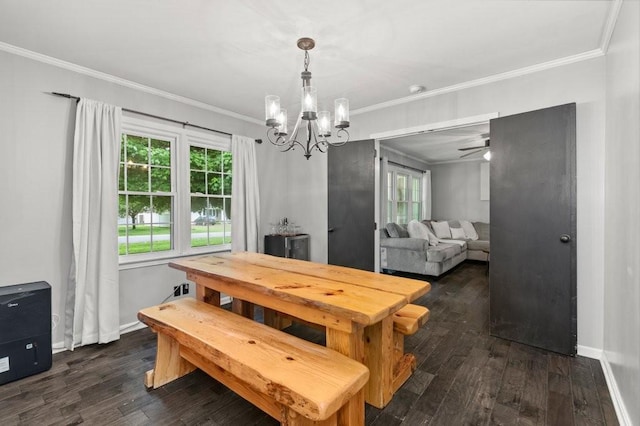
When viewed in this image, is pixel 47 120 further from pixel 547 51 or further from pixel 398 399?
pixel 547 51

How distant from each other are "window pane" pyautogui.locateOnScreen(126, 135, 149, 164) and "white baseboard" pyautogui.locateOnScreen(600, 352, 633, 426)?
4447 millimetres

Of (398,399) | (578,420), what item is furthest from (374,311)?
(578,420)

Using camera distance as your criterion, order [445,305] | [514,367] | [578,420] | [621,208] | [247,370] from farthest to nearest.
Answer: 1. [445,305]
2. [514,367]
3. [621,208]
4. [578,420]
5. [247,370]

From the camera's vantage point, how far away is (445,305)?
3869 mm

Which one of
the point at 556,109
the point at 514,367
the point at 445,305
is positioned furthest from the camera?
the point at 445,305

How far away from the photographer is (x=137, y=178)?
326 centimetres

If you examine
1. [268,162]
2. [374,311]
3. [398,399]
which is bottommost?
[398,399]

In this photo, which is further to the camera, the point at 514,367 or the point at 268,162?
the point at 268,162

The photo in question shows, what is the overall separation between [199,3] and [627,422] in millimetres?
3578

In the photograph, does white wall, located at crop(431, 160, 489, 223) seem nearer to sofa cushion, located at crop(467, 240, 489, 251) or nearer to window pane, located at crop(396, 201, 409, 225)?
sofa cushion, located at crop(467, 240, 489, 251)

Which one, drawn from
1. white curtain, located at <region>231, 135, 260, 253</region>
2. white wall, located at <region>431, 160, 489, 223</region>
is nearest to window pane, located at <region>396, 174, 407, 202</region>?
white wall, located at <region>431, 160, 489, 223</region>

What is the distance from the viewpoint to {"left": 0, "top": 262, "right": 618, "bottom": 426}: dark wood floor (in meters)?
1.80

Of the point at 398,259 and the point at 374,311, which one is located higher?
the point at 374,311

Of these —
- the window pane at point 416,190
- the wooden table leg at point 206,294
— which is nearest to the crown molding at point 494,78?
the wooden table leg at point 206,294
